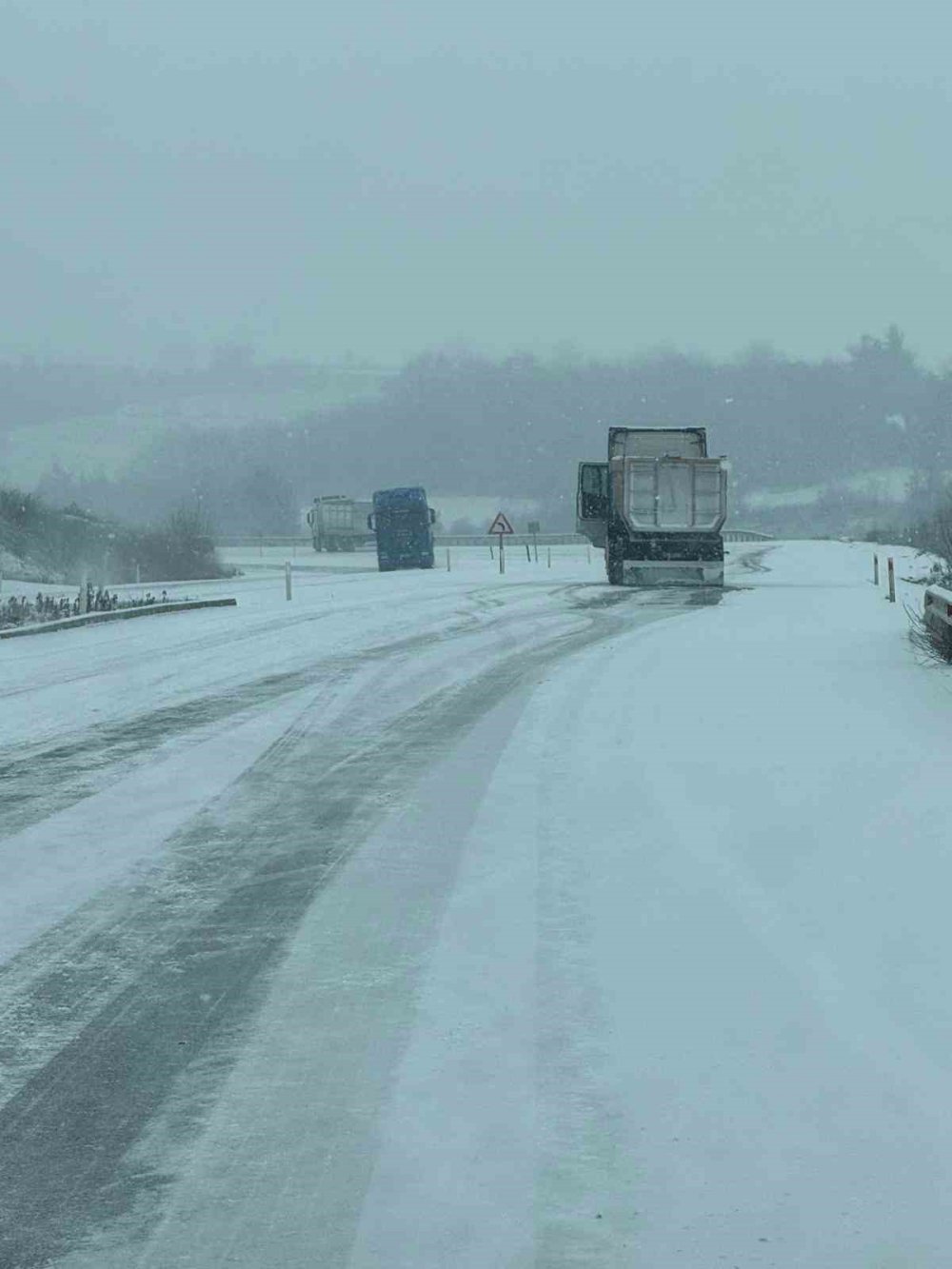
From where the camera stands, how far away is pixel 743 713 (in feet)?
40.5

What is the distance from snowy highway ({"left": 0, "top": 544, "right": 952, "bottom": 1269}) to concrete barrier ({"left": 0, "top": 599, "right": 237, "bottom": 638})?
31.7 ft

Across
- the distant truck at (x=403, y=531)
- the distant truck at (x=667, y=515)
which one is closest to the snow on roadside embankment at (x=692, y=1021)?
the distant truck at (x=667, y=515)

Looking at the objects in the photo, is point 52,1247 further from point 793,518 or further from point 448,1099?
point 793,518

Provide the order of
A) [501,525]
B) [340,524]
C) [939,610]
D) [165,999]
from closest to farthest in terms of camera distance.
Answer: [165,999] → [939,610] → [501,525] → [340,524]

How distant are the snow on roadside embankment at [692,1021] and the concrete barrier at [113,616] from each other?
42.2ft

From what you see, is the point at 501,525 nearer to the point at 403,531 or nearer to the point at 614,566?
the point at 403,531

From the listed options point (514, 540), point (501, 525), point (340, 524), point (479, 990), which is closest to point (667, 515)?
point (501, 525)

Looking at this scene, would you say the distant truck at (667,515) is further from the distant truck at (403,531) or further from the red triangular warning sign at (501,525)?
the distant truck at (403,531)

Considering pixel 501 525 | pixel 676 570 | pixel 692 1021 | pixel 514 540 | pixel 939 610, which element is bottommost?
pixel 692 1021

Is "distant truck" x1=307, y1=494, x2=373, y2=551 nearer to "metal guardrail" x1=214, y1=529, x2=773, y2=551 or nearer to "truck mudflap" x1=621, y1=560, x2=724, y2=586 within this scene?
"metal guardrail" x1=214, y1=529, x2=773, y2=551

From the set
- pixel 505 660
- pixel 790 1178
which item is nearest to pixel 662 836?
pixel 790 1178

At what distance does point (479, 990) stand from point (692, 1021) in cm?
77

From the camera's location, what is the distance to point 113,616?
24.6 meters

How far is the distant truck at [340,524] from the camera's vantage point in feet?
290
